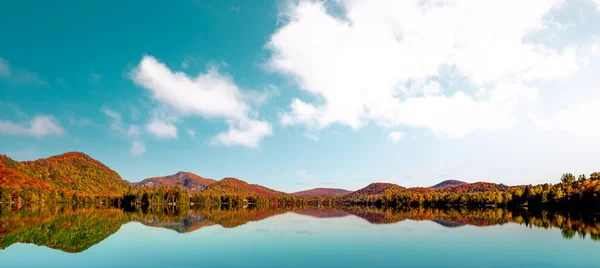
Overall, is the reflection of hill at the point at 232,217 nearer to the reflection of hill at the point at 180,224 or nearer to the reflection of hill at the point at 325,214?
the reflection of hill at the point at 180,224

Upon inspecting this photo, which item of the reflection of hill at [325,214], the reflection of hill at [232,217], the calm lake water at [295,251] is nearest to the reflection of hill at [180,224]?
the reflection of hill at [232,217]

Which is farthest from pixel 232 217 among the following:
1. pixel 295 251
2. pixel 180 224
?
pixel 295 251

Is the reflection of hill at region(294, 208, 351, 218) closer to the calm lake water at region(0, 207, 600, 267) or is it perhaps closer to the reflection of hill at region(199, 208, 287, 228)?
the reflection of hill at region(199, 208, 287, 228)

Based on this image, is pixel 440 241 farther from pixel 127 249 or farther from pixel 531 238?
pixel 127 249

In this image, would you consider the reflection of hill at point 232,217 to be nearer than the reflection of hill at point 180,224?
No

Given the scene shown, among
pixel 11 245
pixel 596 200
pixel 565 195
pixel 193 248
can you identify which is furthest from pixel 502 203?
pixel 11 245

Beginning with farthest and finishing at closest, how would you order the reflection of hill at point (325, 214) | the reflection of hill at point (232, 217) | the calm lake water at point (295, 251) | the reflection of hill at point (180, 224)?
the reflection of hill at point (325, 214) → the reflection of hill at point (232, 217) → the reflection of hill at point (180, 224) → the calm lake water at point (295, 251)

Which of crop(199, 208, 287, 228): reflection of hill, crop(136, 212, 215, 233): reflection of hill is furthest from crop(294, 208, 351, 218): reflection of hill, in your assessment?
crop(136, 212, 215, 233): reflection of hill

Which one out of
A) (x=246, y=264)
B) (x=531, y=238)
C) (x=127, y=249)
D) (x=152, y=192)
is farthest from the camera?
(x=152, y=192)

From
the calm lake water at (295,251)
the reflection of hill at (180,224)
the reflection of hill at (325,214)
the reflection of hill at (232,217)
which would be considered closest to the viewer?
the calm lake water at (295,251)

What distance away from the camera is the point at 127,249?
1308 inches

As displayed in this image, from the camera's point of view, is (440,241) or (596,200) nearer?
(440,241)

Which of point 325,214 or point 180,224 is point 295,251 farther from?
point 325,214

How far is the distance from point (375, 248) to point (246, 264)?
13.6 metres
